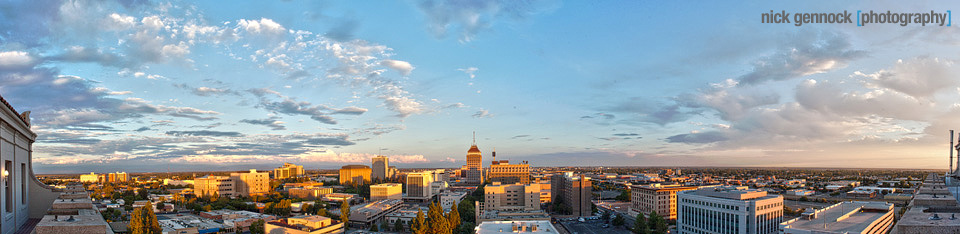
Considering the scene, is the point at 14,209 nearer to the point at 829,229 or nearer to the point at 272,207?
the point at 829,229

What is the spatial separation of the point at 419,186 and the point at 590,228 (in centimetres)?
4598

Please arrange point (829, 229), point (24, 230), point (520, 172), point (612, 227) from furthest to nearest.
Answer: point (520, 172) → point (612, 227) → point (829, 229) → point (24, 230)

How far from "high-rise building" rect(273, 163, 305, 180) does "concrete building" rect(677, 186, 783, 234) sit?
492ft

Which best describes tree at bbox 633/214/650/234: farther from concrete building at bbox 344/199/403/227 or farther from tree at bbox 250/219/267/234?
tree at bbox 250/219/267/234

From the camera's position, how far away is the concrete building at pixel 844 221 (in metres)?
29.1

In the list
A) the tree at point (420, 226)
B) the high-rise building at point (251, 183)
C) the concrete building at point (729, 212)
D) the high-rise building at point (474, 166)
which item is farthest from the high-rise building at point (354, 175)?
the concrete building at point (729, 212)

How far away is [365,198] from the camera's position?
94688 millimetres

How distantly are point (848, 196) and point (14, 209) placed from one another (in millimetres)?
98083

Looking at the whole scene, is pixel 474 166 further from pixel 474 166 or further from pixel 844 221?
pixel 844 221

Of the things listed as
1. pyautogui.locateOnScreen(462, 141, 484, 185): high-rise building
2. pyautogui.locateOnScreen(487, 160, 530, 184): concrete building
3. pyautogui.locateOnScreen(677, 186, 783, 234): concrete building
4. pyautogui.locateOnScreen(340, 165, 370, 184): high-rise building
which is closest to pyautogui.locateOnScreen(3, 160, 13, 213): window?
pyautogui.locateOnScreen(677, 186, 783, 234): concrete building

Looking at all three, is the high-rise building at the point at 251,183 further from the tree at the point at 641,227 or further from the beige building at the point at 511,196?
the tree at the point at 641,227

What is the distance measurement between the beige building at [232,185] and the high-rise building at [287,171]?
74.0 m

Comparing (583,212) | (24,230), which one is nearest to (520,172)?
(583,212)

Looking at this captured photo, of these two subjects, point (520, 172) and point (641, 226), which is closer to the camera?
point (641, 226)
